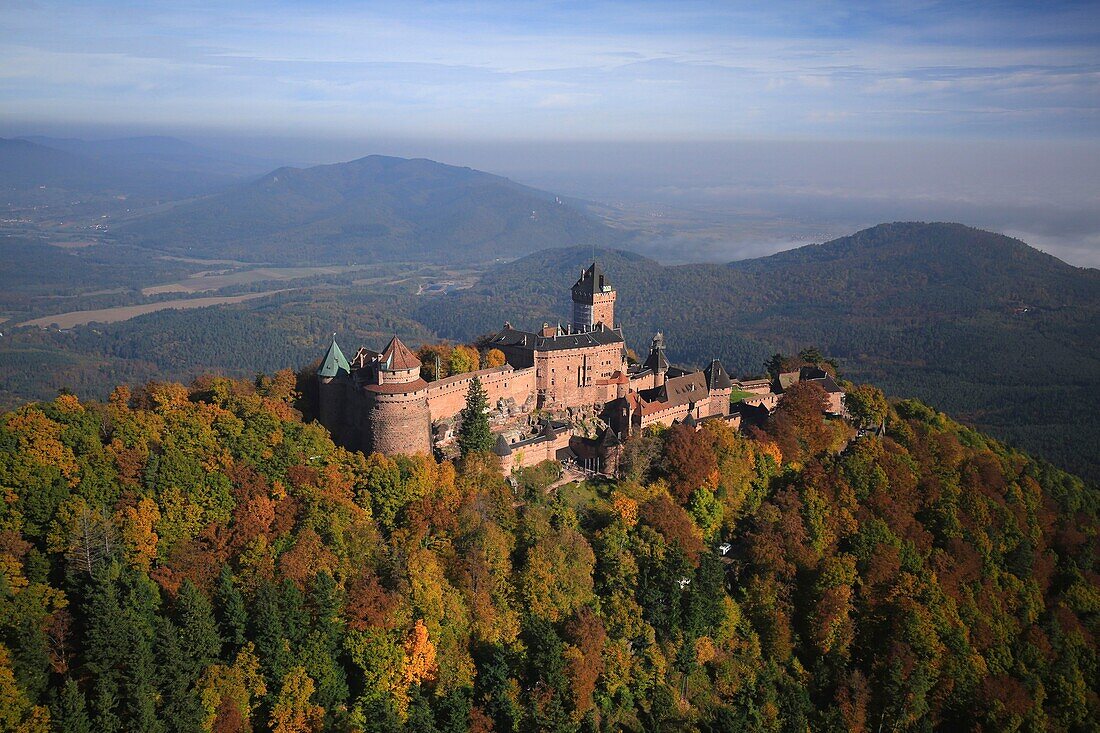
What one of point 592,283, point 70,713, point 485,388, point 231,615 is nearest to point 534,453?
point 485,388

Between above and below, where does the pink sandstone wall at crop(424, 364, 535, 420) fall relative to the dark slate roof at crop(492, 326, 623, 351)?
below

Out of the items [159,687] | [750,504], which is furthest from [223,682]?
[750,504]

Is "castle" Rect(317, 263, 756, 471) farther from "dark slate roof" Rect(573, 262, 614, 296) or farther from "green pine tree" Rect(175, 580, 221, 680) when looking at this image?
"green pine tree" Rect(175, 580, 221, 680)

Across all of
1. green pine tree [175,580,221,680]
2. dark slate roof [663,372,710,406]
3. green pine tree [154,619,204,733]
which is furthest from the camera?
dark slate roof [663,372,710,406]

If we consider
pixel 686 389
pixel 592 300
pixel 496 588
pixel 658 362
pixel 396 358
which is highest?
pixel 592 300

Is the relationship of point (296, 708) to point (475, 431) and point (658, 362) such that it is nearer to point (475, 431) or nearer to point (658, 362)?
point (475, 431)

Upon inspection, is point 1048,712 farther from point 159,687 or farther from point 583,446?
point 159,687

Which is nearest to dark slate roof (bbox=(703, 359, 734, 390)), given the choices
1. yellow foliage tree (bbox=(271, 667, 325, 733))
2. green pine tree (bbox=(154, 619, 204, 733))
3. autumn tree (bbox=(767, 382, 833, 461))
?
autumn tree (bbox=(767, 382, 833, 461))

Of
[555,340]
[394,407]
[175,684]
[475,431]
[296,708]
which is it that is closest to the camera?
[175,684]
